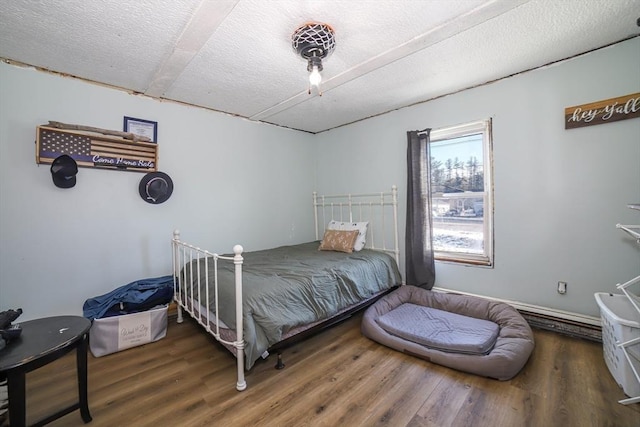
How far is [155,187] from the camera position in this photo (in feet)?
8.36

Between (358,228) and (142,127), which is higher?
(142,127)

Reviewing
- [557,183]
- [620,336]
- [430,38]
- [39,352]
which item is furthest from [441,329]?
[39,352]

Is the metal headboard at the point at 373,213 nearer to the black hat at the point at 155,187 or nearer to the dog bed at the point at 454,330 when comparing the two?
the dog bed at the point at 454,330

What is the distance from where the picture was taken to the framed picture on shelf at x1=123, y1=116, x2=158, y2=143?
2453mm

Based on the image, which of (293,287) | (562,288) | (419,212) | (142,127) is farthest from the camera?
(419,212)

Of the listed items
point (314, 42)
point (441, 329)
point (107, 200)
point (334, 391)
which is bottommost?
point (334, 391)

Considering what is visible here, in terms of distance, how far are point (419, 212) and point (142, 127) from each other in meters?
2.95

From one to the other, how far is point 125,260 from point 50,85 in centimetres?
155

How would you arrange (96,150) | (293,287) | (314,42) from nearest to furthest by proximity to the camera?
1. (314,42)
2. (293,287)
3. (96,150)

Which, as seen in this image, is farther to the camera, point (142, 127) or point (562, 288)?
point (142, 127)

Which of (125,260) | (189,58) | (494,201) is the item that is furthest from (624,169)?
(125,260)

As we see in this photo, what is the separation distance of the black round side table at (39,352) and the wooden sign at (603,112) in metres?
3.55

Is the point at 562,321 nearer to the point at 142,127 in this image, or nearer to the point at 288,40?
the point at 288,40

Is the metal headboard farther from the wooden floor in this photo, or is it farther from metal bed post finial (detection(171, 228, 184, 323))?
metal bed post finial (detection(171, 228, 184, 323))
